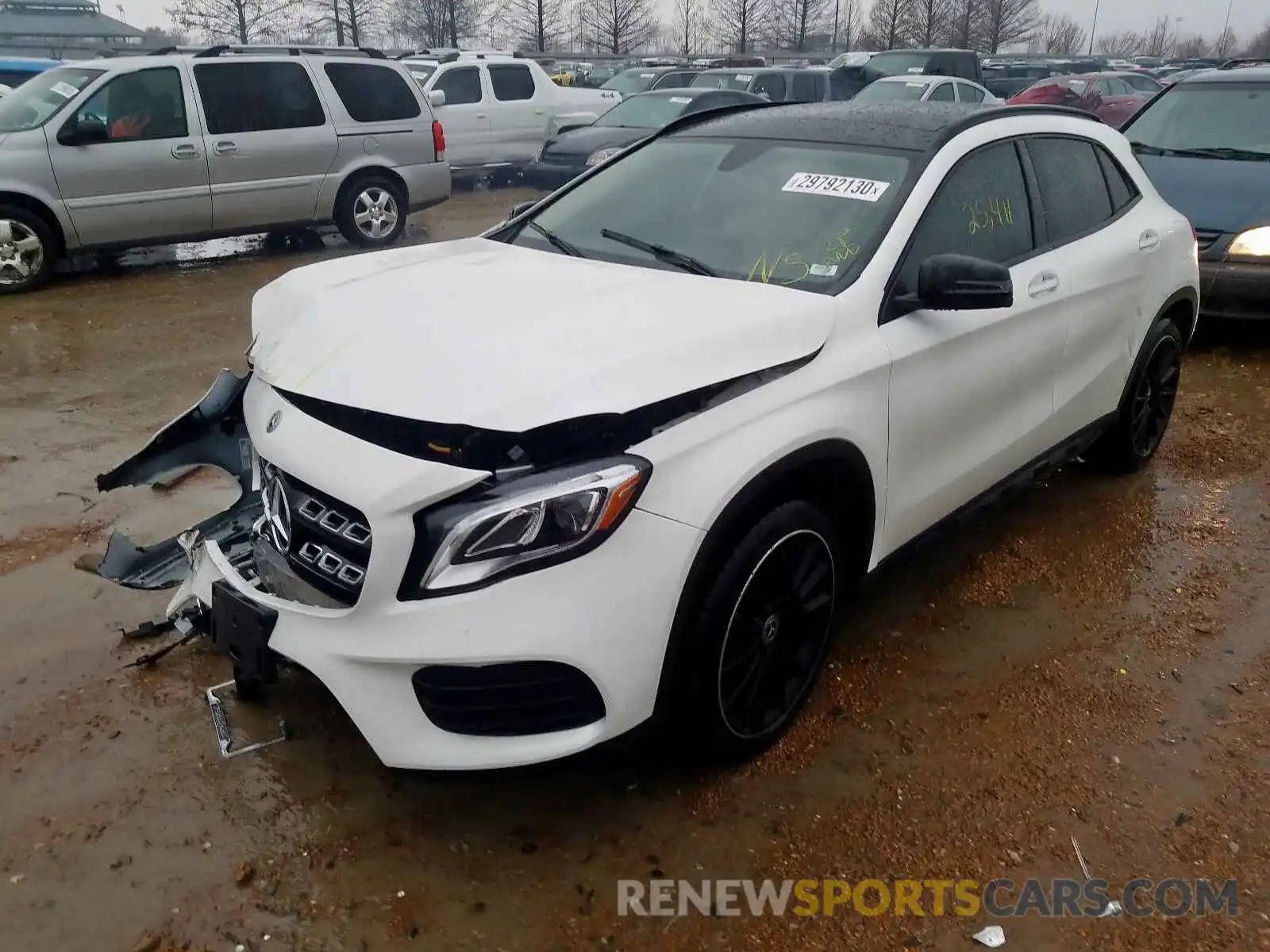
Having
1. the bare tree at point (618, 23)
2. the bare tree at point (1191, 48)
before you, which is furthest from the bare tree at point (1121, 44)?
the bare tree at point (618, 23)

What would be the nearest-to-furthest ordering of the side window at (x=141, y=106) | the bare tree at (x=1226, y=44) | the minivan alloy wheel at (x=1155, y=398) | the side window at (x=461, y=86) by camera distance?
the minivan alloy wheel at (x=1155, y=398), the side window at (x=141, y=106), the side window at (x=461, y=86), the bare tree at (x=1226, y=44)

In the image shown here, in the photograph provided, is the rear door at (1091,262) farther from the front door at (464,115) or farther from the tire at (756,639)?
the front door at (464,115)

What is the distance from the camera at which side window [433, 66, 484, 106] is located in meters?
14.6

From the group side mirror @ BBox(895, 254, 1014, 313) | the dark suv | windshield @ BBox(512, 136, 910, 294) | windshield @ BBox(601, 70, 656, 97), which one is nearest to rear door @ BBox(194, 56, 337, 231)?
windshield @ BBox(512, 136, 910, 294)

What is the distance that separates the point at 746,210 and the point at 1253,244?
15.7 ft

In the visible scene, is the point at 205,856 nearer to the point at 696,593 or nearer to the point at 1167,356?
the point at 696,593

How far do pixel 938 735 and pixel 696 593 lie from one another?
1104mm

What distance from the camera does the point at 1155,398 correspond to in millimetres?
4914

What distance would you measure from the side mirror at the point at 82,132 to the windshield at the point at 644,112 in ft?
21.3

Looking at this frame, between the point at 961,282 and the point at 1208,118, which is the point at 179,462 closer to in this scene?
the point at 961,282

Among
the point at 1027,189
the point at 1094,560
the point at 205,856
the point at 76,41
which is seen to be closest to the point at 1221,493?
the point at 1094,560

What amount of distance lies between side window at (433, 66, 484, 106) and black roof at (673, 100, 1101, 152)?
11.6 meters

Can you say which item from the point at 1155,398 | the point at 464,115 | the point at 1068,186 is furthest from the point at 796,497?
the point at 464,115

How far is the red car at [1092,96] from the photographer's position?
18.7 metres
